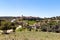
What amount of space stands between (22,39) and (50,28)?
35.0 feet

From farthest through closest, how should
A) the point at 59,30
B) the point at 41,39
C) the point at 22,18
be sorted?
the point at 22,18, the point at 59,30, the point at 41,39

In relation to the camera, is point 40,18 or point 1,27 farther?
point 40,18

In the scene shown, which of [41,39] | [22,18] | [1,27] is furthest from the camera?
[22,18]

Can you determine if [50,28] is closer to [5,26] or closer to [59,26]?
[59,26]

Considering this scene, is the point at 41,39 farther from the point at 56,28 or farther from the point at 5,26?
the point at 5,26

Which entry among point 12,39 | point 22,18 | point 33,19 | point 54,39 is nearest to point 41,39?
point 54,39

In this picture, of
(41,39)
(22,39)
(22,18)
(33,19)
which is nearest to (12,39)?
(22,39)

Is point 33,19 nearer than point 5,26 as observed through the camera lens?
No

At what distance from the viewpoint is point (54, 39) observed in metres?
12.6

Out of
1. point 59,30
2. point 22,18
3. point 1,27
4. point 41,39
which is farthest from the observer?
point 22,18

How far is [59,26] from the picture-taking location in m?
21.9

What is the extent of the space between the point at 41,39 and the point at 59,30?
937 centimetres

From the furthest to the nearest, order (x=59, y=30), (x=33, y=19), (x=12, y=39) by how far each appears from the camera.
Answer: (x=33, y=19)
(x=59, y=30)
(x=12, y=39)

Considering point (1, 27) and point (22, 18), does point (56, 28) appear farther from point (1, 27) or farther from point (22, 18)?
point (22, 18)
